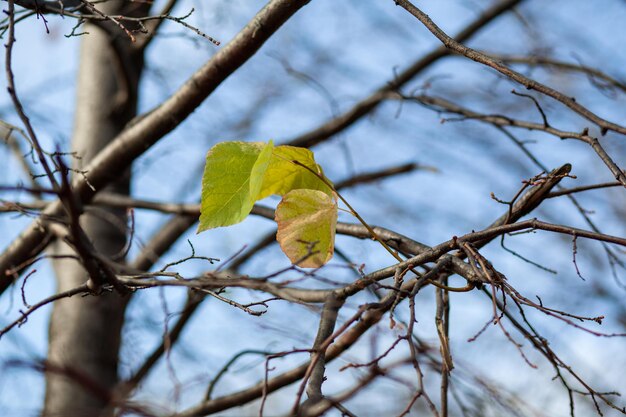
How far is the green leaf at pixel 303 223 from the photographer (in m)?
1.18

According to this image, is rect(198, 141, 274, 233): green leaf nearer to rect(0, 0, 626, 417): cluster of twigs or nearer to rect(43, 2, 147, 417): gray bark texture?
rect(0, 0, 626, 417): cluster of twigs

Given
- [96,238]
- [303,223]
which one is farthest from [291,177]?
[96,238]

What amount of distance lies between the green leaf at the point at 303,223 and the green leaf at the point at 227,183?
7cm

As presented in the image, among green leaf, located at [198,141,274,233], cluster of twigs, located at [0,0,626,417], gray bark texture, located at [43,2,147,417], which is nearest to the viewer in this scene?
cluster of twigs, located at [0,0,626,417]

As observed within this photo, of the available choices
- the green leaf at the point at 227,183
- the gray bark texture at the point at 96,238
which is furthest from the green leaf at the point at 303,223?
the gray bark texture at the point at 96,238

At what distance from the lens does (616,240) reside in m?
0.99

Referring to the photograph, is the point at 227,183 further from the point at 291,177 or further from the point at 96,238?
the point at 96,238

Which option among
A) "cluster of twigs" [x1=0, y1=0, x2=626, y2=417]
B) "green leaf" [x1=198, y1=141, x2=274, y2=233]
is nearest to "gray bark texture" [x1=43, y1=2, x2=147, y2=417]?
"cluster of twigs" [x1=0, y1=0, x2=626, y2=417]

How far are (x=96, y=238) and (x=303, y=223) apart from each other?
1870 mm

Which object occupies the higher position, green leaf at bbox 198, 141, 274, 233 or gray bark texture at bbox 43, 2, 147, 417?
gray bark texture at bbox 43, 2, 147, 417

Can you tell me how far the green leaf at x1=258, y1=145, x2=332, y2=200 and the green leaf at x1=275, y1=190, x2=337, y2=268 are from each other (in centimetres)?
7

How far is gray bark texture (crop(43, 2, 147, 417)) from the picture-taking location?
2.53 m

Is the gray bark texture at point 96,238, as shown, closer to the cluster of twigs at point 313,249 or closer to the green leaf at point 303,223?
the cluster of twigs at point 313,249

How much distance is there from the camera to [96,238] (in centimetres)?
283
